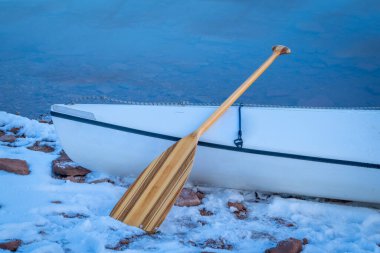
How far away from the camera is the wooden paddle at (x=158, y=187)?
241 centimetres

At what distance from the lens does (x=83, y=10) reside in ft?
30.8

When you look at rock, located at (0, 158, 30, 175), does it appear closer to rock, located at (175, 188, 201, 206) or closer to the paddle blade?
the paddle blade

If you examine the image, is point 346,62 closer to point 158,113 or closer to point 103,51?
point 103,51

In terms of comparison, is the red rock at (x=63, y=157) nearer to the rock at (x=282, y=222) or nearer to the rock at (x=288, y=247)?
the rock at (x=282, y=222)

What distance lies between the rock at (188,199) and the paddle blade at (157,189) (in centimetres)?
16

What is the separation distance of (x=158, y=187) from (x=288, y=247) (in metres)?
0.88

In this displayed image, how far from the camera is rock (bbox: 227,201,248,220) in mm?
2637

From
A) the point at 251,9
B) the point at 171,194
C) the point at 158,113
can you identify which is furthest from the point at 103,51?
the point at 171,194

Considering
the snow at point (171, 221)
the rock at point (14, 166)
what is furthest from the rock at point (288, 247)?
the rock at point (14, 166)

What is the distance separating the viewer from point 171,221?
250 centimetres

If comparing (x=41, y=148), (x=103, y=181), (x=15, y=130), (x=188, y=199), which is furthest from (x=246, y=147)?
(x=15, y=130)

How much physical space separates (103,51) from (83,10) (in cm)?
276

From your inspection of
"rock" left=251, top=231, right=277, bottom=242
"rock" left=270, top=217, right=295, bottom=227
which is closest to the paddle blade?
"rock" left=251, top=231, right=277, bottom=242

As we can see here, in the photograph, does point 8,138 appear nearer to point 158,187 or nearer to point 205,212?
point 158,187
